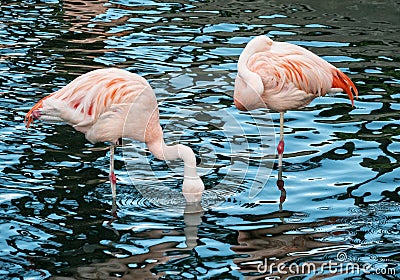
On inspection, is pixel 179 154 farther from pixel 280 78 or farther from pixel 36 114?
pixel 280 78

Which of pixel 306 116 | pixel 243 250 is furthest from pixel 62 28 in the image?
pixel 243 250

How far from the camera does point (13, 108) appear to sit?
827cm

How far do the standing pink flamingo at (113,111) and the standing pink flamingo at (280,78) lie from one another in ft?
3.15

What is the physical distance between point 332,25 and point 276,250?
5941 mm

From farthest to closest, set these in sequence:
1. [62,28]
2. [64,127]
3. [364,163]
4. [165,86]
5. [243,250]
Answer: [62,28] → [165,86] → [64,127] → [364,163] → [243,250]

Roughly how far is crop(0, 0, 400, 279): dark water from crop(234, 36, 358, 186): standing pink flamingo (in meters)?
0.52

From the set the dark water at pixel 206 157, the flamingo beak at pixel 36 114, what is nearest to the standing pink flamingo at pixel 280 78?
the dark water at pixel 206 157

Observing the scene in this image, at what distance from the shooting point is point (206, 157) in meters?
7.36

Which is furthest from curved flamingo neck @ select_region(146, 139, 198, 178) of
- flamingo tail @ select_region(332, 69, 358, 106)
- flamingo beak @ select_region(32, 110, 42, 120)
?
flamingo tail @ select_region(332, 69, 358, 106)

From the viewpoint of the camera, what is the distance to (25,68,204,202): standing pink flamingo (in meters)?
6.33

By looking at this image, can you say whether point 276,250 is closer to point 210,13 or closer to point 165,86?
point 165,86

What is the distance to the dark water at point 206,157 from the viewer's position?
5527 millimetres

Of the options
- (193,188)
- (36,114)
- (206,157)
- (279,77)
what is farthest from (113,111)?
(279,77)

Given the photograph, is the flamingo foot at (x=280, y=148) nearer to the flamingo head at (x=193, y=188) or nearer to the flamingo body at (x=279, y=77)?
the flamingo body at (x=279, y=77)
